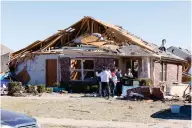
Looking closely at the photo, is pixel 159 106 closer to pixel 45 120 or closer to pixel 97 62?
pixel 45 120

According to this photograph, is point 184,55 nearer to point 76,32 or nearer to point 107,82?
point 76,32

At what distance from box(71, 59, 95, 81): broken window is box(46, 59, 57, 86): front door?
4.08 feet

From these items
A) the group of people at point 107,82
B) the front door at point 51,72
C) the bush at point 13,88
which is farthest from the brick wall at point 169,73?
the bush at point 13,88

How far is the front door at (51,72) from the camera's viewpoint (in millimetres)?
27516

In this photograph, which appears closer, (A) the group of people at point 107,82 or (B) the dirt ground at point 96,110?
(B) the dirt ground at point 96,110

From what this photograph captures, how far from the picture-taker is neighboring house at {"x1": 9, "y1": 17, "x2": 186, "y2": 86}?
26391mm

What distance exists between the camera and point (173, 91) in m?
24.2

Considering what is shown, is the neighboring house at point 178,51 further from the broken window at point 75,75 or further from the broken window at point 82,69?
the broken window at point 75,75

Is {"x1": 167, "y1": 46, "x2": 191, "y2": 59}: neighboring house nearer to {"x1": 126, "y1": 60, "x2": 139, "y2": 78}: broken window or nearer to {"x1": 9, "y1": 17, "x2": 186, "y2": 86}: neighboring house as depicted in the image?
→ {"x1": 9, "y1": 17, "x2": 186, "y2": 86}: neighboring house

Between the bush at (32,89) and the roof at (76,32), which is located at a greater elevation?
the roof at (76,32)

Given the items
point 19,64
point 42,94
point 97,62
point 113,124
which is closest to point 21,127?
point 113,124

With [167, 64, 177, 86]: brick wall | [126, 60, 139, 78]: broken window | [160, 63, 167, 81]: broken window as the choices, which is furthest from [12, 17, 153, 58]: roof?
[167, 64, 177, 86]: brick wall

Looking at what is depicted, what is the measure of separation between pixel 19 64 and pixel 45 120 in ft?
54.1

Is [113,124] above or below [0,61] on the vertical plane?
below
